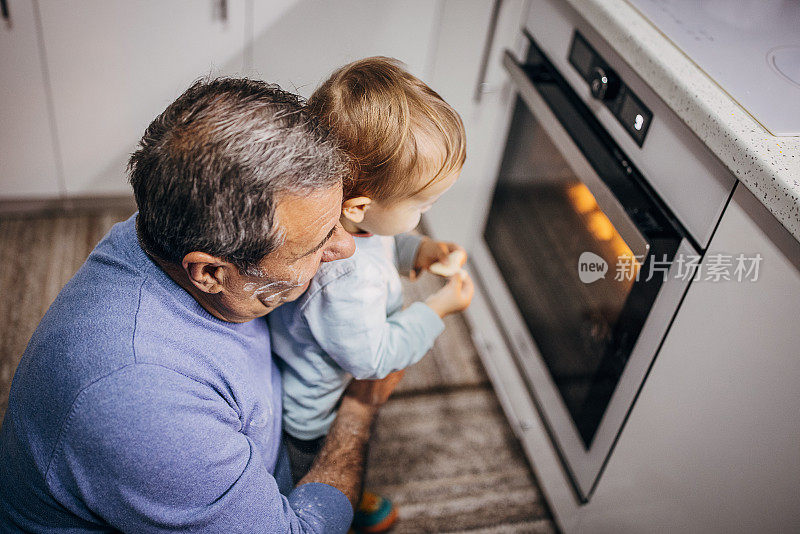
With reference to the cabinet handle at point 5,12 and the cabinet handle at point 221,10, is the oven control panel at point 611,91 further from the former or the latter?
the cabinet handle at point 5,12

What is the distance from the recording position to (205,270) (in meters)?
0.68

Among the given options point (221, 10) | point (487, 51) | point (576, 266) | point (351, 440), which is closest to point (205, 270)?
point (351, 440)

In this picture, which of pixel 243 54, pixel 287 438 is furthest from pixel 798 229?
pixel 243 54

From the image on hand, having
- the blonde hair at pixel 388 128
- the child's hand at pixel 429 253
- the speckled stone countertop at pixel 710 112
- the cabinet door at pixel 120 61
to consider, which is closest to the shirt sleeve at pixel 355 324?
the blonde hair at pixel 388 128

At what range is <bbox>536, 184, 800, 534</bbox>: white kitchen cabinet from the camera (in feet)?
2.54

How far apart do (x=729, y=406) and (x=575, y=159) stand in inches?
18.0

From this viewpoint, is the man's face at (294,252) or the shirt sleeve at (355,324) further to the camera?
the shirt sleeve at (355,324)

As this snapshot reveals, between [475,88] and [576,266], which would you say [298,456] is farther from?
[475,88]

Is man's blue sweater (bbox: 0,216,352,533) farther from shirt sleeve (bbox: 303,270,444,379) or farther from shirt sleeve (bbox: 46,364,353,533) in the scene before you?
shirt sleeve (bbox: 303,270,444,379)

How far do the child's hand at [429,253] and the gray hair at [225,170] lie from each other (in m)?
0.49

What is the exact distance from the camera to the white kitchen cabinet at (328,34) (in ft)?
5.76

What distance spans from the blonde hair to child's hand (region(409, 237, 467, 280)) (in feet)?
0.85

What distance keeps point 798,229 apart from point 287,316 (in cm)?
65

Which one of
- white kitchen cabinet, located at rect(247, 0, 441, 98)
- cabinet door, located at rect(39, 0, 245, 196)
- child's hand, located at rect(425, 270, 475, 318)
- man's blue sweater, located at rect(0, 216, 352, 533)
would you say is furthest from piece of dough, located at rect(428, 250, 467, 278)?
cabinet door, located at rect(39, 0, 245, 196)
